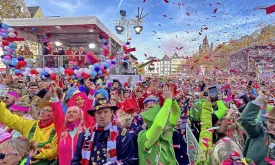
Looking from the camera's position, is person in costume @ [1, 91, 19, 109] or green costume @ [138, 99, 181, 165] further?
person in costume @ [1, 91, 19, 109]

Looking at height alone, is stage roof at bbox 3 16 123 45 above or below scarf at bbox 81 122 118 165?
above

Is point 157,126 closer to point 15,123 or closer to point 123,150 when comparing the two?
point 123,150

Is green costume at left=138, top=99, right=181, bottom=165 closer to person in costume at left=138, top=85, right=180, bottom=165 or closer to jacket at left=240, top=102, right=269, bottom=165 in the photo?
person in costume at left=138, top=85, right=180, bottom=165

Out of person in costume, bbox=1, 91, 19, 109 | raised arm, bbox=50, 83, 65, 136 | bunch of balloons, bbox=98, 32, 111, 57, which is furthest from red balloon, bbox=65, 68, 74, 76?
raised arm, bbox=50, 83, 65, 136

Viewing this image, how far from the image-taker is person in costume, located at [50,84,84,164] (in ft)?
9.15

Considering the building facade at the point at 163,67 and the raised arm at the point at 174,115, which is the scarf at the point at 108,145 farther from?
the building facade at the point at 163,67

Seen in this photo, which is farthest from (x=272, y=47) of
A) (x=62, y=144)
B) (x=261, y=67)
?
(x=62, y=144)

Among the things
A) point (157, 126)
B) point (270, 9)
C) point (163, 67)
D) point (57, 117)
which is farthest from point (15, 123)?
point (163, 67)

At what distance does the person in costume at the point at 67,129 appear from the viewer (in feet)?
9.15

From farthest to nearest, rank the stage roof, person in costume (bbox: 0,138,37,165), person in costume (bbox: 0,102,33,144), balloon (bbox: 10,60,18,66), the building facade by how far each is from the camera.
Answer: the building facade → the stage roof → balloon (bbox: 10,60,18,66) → person in costume (bbox: 0,102,33,144) → person in costume (bbox: 0,138,37,165)

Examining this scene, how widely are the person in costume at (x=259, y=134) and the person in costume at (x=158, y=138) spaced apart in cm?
85

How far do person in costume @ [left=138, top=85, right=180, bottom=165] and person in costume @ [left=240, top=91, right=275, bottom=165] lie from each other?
2.79ft

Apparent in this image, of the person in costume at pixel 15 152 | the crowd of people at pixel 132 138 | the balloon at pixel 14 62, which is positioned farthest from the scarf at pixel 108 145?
the balloon at pixel 14 62

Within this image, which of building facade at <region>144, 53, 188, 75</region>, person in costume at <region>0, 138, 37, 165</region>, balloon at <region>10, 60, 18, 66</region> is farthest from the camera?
building facade at <region>144, 53, 188, 75</region>
